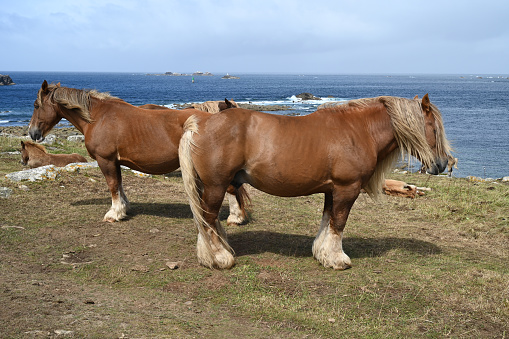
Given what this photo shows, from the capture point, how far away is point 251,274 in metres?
5.86

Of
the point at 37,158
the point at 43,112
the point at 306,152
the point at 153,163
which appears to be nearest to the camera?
the point at 306,152

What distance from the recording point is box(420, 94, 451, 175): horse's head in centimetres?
611

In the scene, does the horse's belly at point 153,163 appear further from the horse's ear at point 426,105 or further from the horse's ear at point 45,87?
the horse's ear at point 426,105

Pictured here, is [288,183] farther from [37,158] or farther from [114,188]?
[37,158]

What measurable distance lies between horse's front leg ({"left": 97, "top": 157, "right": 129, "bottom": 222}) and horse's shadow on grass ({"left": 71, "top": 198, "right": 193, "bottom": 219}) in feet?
1.10

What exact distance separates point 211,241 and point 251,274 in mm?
720

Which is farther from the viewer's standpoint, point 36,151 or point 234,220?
point 36,151

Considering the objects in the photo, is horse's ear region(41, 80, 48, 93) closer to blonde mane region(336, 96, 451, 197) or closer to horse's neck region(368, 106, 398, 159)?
blonde mane region(336, 96, 451, 197)

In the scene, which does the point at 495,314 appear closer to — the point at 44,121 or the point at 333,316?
the point at 333,316

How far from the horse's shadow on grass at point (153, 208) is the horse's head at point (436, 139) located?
15.3 ft

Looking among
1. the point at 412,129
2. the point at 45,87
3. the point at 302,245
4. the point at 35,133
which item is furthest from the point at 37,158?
the point at 412,129

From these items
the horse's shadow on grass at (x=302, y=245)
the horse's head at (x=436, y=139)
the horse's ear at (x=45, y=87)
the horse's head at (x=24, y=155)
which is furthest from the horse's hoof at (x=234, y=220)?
the horse's head at (x=24, y=155)

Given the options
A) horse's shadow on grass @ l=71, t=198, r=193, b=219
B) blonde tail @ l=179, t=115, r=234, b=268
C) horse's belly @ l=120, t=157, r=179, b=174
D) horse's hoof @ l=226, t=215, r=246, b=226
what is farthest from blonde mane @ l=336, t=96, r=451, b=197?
horse's shadow on grass @ l=71, t=198, r=193, b=219

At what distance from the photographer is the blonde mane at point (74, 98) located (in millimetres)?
8148
